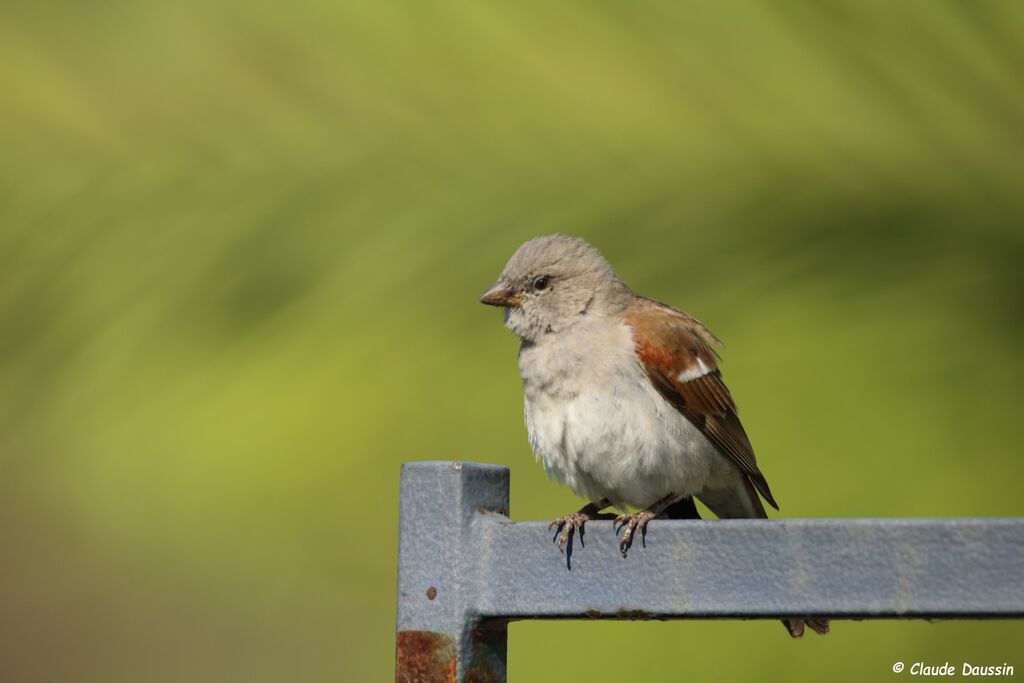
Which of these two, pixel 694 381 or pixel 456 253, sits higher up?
pixel 694 381

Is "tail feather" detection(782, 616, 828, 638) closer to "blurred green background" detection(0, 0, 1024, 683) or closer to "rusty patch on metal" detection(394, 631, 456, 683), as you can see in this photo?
"blurred green background" detection(0, 0, 1024, 683)

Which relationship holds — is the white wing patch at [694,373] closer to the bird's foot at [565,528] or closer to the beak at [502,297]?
the beak at [502,297]

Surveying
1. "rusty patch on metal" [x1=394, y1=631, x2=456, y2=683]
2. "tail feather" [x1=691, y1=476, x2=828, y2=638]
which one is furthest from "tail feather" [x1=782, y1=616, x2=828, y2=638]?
"tail feather" [x1=691, y1=476, x2=828, y2=638]

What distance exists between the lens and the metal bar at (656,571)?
6.59 ft

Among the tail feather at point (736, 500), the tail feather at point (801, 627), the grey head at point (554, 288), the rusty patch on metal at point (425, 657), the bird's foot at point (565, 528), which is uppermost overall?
the grey head at point (554, 288)

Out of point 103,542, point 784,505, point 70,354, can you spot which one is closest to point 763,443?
point 784,505

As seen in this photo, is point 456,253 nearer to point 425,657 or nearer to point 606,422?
point 425,657

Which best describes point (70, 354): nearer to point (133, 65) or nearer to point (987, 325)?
point (133, 65)

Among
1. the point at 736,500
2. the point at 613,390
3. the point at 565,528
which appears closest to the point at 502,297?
the point at 613,390

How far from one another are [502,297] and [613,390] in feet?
1.42

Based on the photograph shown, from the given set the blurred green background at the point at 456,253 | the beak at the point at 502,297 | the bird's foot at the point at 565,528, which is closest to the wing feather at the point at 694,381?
the beak at the point at 502,297

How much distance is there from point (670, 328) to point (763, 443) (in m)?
1.97

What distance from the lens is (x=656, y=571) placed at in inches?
90.7

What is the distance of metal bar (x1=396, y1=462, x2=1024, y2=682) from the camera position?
2.01 meters
